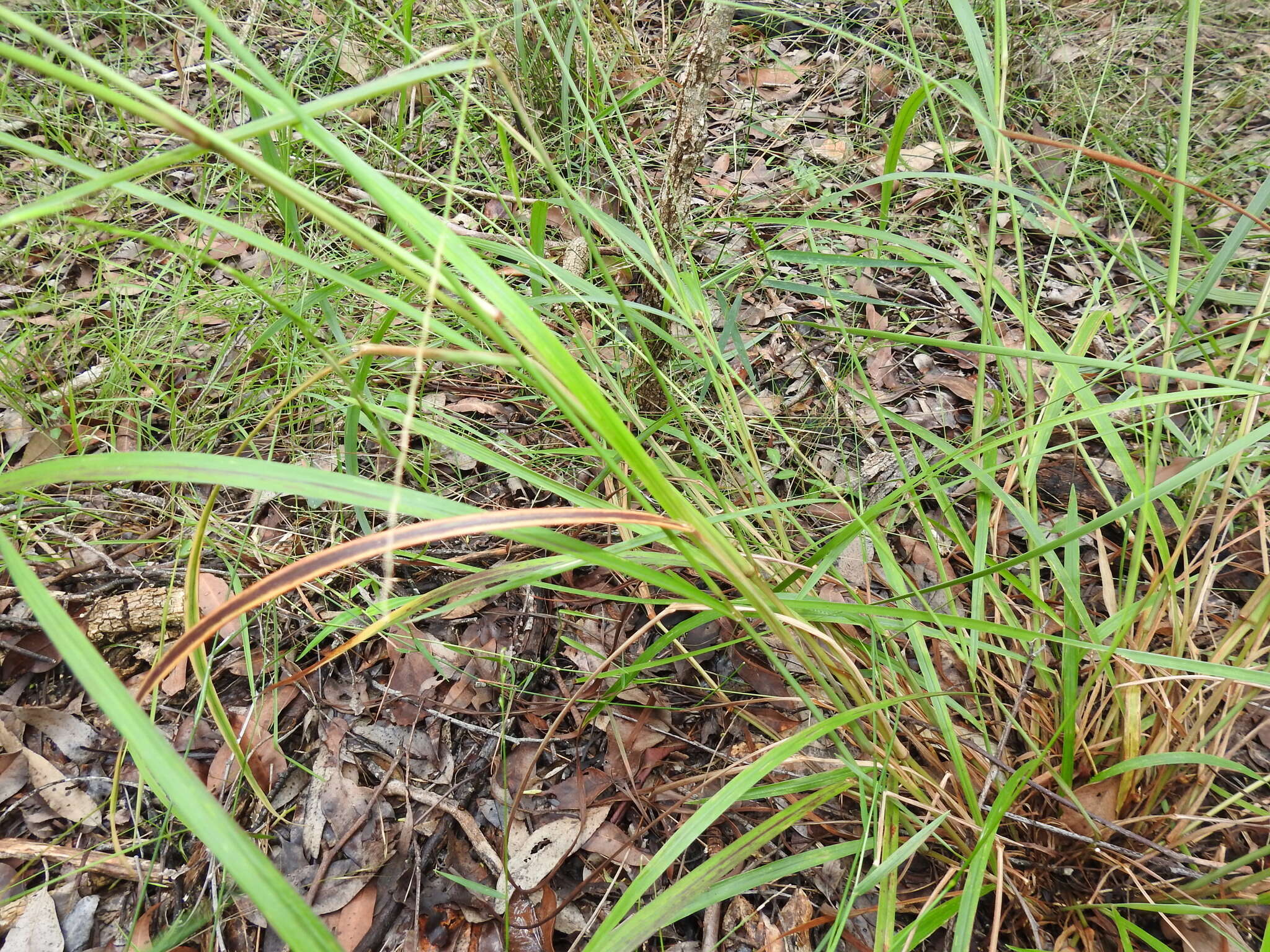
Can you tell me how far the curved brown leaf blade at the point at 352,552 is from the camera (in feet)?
1.74

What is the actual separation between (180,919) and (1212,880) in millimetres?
1529

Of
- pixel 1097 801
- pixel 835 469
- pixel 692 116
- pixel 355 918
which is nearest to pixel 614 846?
pixel 355 918

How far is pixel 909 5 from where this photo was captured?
2.39 meters

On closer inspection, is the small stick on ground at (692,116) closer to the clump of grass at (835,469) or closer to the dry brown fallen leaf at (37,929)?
the clump of grass at (835,469)

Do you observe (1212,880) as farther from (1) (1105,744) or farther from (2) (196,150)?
(2) (196,150)

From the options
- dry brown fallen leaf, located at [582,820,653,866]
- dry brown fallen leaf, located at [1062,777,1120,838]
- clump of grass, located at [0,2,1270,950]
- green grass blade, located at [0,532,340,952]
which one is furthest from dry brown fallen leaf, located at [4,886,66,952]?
dry brown fallen leaf, located at [1062,777,1120,838]

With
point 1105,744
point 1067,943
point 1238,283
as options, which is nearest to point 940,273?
point 1105,744

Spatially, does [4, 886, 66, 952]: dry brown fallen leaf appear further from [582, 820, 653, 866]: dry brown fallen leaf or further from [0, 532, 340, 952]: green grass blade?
[0, 532, 340, 952]: green grass blade

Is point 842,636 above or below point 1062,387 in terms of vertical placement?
below

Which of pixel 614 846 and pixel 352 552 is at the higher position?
pixel 352 552

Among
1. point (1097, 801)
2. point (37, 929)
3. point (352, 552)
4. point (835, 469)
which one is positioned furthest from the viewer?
point (835, 469)

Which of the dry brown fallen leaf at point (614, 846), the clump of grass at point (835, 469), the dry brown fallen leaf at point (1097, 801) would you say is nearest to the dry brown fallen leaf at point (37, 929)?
the clump of grass at point (835, 469)

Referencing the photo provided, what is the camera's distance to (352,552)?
0.54m

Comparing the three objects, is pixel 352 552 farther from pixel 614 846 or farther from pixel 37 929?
pixel 37 929
